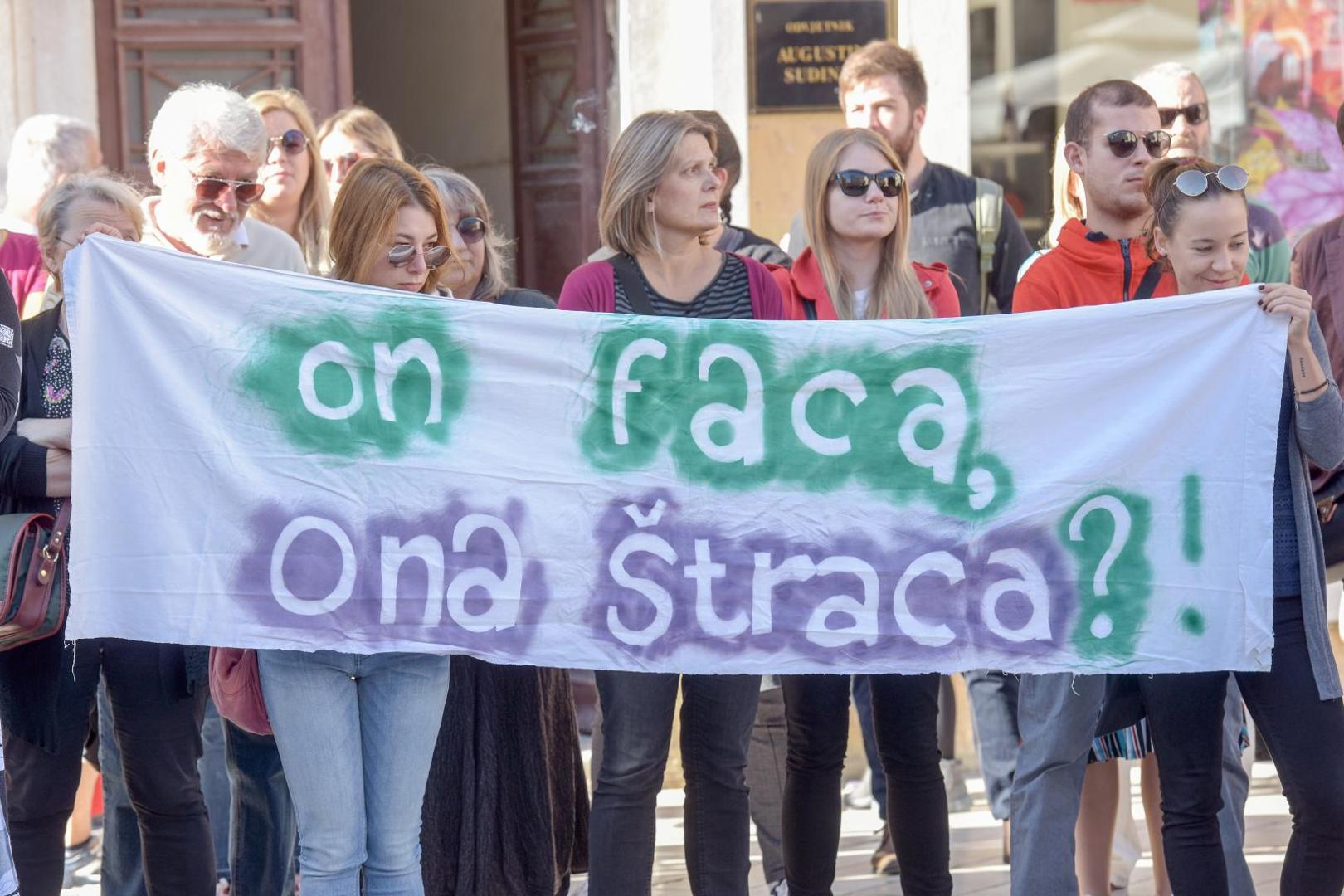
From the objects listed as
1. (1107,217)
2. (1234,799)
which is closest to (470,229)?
(1107,217)

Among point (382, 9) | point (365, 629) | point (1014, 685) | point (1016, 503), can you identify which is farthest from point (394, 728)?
point (382, 9)

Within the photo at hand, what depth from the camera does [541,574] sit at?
4453mm

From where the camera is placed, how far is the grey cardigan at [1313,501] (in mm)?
4234

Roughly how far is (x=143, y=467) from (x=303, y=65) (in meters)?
3.71

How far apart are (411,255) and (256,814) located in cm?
153

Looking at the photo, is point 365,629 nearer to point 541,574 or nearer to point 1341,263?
point 541,574

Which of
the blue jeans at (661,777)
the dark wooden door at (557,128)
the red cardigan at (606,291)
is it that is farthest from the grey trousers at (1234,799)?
the dark wooden door at (557,128)

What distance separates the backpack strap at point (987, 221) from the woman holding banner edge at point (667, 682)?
1.52 meters

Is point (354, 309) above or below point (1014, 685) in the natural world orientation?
above

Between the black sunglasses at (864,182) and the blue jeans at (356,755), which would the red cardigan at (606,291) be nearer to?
the black sunglasses at (864,182)

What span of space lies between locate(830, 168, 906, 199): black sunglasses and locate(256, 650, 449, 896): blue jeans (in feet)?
5.22

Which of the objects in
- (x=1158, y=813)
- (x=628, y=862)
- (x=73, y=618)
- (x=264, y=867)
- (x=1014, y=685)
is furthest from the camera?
(x=1014, y=685)

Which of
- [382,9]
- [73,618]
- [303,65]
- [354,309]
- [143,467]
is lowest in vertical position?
[73,618]

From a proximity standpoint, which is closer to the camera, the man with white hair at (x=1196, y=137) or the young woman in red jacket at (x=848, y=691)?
the young woman in red jacket at (x=848, y=691)
